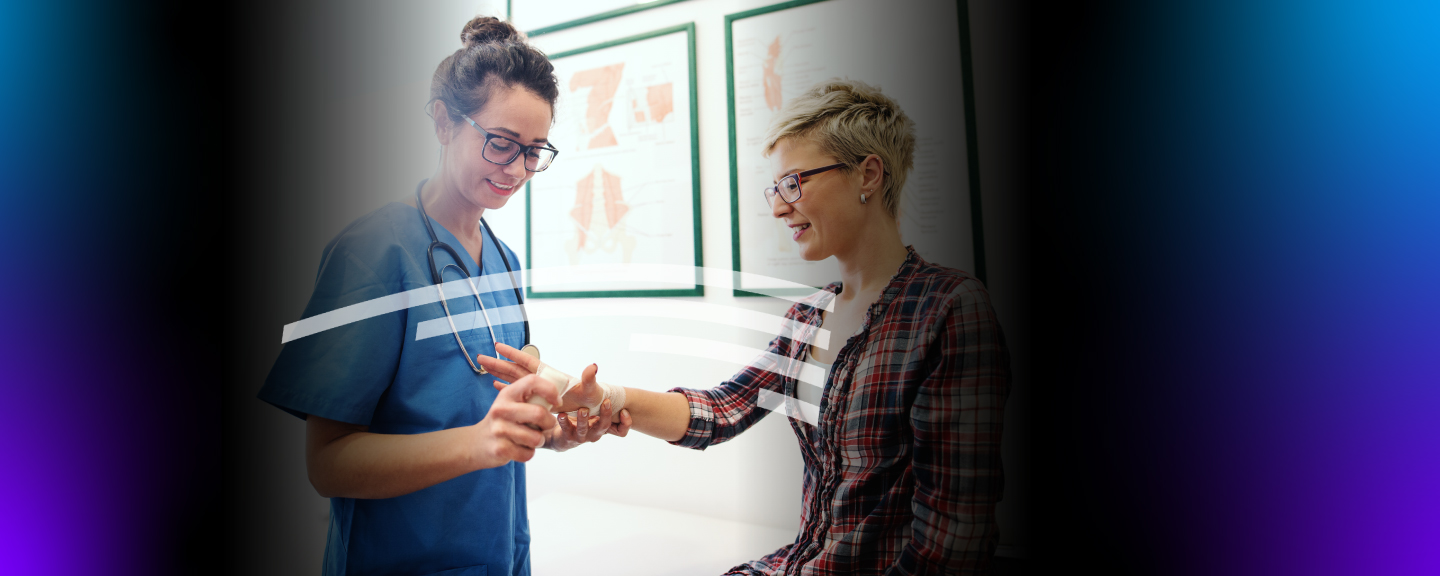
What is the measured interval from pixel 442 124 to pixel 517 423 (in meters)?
0.49

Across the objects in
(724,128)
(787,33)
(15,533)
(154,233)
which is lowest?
(15,533)

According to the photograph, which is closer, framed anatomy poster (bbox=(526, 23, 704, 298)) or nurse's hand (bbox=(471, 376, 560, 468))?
nurse's hand (bbox=(471, 376, 560, 468))

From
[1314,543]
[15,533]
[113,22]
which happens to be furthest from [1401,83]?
[15,533]

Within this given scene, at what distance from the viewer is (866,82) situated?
0.87 metres

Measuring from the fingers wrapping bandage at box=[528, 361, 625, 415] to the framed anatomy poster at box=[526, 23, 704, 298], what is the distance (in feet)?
0.49

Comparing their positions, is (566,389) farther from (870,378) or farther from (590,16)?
(590,16)

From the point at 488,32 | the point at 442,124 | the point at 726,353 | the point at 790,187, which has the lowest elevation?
the point at 726,353

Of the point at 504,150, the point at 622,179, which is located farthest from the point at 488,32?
the point at 622,179

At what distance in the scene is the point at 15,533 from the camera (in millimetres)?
979

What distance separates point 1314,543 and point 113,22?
6.55 ft

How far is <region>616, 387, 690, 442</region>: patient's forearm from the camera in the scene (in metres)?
0.94

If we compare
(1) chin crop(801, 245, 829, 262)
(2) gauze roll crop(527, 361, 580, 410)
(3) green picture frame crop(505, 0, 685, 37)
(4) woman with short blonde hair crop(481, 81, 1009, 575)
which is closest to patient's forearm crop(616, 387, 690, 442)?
(4) woman with short blonde hair crop(481, 81, 1009, 575)

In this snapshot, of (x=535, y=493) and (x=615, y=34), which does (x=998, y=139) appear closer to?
(x=615, y=34)

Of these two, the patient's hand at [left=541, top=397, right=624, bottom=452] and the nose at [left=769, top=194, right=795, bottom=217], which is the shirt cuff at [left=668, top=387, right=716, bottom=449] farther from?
the nose at [left=769, top=194, right=795, bottom=217]
